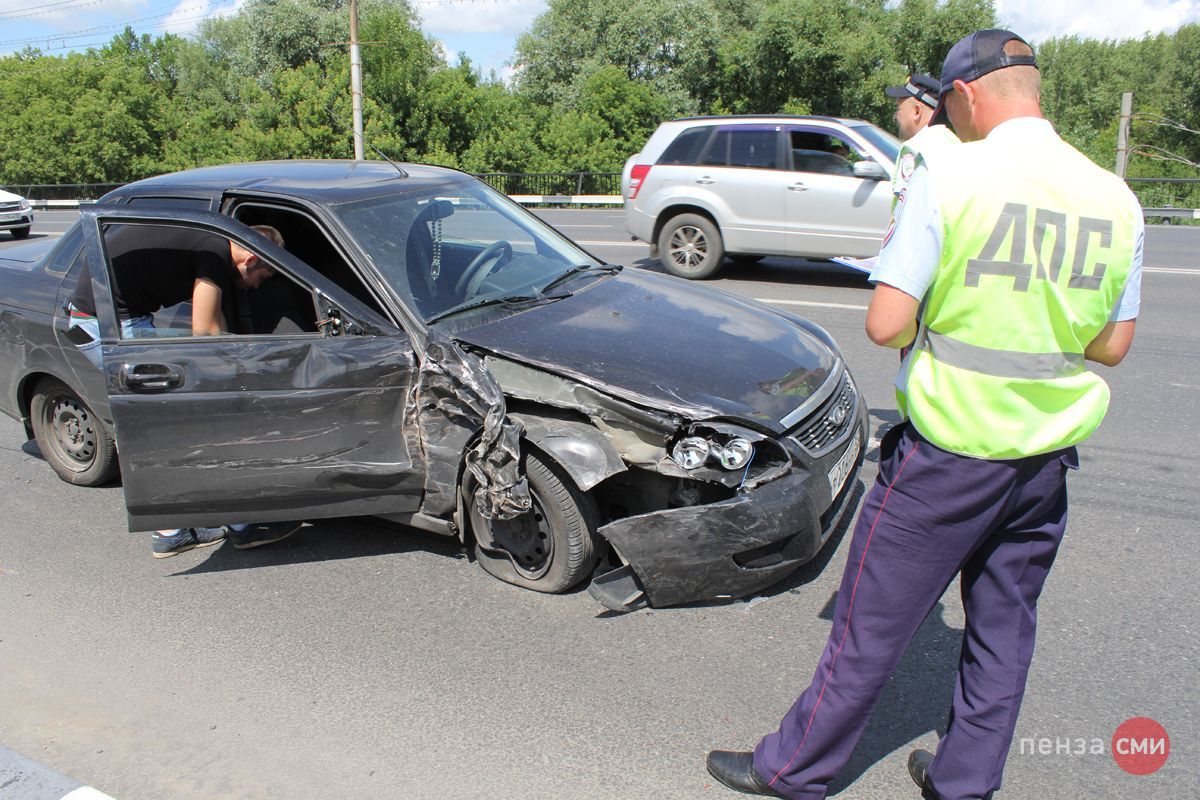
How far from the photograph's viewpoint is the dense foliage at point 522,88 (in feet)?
107

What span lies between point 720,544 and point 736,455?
0.33 meters

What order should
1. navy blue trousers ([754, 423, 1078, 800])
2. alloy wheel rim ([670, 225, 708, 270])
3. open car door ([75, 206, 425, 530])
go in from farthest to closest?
alloy wheel rim ([670, 225, 708, 270]), open car door ([75, 206, 425, 530]), navy blue trousers ([754, 423, 1078, 800])

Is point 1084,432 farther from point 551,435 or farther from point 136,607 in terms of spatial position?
point 136,607

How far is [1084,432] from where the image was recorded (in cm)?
228

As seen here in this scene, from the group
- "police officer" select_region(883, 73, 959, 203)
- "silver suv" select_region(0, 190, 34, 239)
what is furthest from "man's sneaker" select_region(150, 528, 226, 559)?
"silver suv" select_region(0, 190, 34, 239)

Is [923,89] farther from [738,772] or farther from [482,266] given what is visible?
[738,772]

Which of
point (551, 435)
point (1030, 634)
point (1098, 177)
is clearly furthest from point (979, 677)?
point (551, 435)

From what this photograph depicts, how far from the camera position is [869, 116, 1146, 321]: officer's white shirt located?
216cm

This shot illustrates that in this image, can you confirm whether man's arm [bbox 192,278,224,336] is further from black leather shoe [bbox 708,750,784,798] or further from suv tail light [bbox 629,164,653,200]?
suv tail light [bbox 629,164,653,200]

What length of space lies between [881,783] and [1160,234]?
50.2ft

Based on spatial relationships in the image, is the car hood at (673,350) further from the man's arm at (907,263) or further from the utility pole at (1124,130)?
the utility pole at (1124,130)

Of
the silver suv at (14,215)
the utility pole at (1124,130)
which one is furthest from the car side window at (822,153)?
the utility pole at (1124,130)

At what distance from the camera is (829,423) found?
13.0ft

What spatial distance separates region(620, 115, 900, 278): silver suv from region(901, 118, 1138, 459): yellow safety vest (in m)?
7.83
